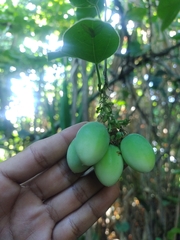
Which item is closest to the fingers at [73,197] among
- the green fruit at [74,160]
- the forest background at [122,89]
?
the green fruit at [74,160]

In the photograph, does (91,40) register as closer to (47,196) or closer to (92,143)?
(92,143)

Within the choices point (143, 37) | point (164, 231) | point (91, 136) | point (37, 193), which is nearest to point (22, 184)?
point (37, 193)

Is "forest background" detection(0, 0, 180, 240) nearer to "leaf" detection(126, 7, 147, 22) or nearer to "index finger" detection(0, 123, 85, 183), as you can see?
"leaf" detection(126, 7, 147, 22)

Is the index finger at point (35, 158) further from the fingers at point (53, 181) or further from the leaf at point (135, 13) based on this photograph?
the leaf at point (135, 13)

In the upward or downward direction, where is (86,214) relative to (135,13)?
downward

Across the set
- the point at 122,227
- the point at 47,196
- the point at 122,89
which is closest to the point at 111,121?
the point at 47,196

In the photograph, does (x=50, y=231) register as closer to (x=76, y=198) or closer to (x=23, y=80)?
(x=76, y=198)

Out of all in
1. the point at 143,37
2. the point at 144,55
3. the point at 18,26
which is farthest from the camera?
the point at 143,37
